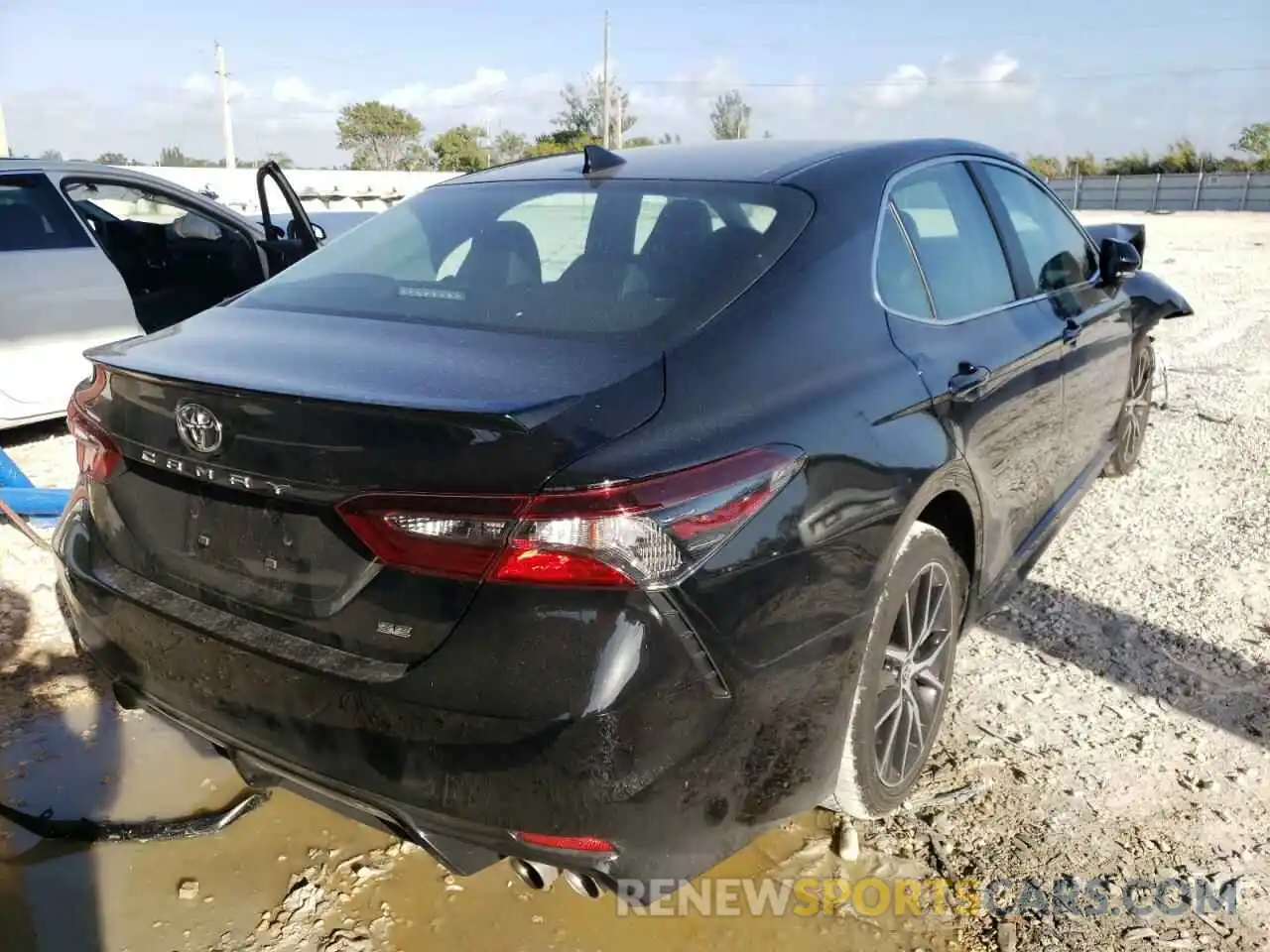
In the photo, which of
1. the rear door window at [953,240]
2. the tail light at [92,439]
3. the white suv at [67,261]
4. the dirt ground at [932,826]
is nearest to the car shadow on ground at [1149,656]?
the dirt ground at [932,826]

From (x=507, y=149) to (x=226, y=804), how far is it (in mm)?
61667

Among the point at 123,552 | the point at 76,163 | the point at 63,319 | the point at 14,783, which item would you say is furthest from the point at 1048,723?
the point at 76,163

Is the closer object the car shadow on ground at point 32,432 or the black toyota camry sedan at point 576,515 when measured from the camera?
the black toyota camry sedan at point 576,515

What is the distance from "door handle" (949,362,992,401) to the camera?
243cm

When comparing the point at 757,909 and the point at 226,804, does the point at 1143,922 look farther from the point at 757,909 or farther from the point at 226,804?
the point at 226,804

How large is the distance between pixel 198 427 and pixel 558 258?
100cm

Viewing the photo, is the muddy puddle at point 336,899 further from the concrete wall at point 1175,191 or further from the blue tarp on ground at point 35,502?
the concrete wall at point 1175,191

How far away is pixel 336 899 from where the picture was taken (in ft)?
7.39

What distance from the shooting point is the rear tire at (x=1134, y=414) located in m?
4.63

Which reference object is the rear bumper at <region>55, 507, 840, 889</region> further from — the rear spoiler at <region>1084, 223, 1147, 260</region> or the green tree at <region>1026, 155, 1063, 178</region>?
the green tree at <region>1026, 155, 1063, 178</region>

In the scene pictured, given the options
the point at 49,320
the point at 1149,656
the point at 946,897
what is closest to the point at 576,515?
the point at 946,897

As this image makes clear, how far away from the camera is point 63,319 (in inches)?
218

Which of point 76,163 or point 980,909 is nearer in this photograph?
point 980,909

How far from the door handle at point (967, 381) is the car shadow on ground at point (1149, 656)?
1.23 meters
